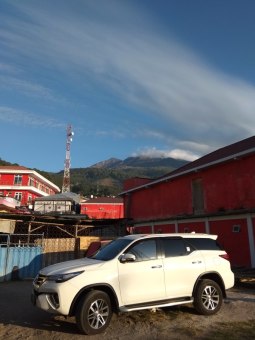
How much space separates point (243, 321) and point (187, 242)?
2.20 m

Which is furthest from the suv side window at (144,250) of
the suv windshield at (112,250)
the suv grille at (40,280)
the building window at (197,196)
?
the building window at (197,196)

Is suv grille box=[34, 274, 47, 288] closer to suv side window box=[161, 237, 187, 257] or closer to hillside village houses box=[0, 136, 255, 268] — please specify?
suv side window box=[161, 237, 187, 257]

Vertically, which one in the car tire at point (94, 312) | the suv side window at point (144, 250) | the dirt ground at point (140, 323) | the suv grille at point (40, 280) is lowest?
the dirt ground at point (140, 323)

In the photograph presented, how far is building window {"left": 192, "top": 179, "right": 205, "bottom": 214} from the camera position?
2286 cm

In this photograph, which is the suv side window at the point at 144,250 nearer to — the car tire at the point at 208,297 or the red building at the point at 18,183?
the car tire at the point at 208,297

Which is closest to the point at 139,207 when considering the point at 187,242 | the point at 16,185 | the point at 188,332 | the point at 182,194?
the point at 182,194

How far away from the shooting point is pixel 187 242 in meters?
9.03

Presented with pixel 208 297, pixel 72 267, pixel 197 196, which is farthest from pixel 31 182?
pixel 72 267

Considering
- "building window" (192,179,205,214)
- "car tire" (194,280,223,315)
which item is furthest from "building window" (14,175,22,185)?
"car tire" (194,280,223,315)

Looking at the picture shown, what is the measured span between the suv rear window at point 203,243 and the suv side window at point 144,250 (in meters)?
1.16

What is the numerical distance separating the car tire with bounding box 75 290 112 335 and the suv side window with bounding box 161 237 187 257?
6.51 ft

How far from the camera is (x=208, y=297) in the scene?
860 centimetres

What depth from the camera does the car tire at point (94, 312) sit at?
22.6ft

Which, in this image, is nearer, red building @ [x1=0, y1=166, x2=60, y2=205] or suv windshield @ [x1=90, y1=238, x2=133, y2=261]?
suv windshield @ [x1=90, y1=238, x2=133, y2=261]
